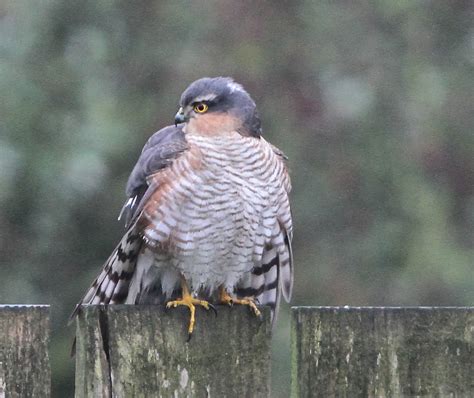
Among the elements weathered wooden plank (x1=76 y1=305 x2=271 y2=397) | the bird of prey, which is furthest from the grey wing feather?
weathered wooden plank (x1=76 y1=305 x2=271 y2=397)

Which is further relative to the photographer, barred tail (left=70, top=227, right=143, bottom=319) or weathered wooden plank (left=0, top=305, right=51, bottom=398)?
barred tail (left=70, top=227, right=143, bottom=319)

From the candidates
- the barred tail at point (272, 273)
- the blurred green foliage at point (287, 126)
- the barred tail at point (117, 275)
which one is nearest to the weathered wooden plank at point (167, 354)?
the barred tail at point (117, 275)

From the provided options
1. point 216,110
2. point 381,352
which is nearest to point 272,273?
point 216,110

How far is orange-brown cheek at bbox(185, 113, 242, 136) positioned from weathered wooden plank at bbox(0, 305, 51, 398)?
202cm

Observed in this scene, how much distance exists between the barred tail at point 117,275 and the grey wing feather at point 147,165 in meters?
0.13

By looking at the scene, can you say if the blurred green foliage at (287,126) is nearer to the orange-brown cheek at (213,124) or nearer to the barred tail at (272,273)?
the orange-brown cheek at (213,124)

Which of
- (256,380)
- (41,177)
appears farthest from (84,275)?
(256,380)

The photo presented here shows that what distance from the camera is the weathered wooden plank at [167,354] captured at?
1.93m

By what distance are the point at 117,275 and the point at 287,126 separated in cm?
412

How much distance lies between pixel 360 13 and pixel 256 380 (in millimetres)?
5952

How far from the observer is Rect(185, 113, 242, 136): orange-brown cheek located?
3.86m

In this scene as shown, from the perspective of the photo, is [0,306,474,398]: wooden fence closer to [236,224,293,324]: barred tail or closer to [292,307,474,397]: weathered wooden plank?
[292,307,474,397]: weathered wooden plank

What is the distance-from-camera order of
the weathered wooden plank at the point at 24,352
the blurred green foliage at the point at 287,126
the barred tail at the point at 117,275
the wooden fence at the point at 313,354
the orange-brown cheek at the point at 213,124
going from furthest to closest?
1. the blurred green foliage at the point at 287,126
2. the orange-brown cheek at the point at 213,124
3. the barred tail at the point at 117,275
4. the wooden fence at the point at 313,354
5. the weathered wooden plank at the point at 24,352

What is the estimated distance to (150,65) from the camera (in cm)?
693
